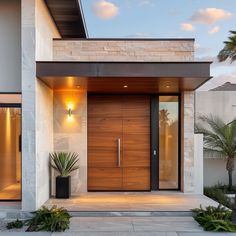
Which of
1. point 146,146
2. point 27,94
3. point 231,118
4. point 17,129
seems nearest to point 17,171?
point 17,129

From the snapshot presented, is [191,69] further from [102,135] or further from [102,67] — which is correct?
[102,135]

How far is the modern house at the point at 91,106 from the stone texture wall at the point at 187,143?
29mm

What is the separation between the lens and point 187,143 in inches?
424

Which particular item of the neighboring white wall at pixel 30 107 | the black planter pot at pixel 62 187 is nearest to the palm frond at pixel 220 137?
the black planter pot at pixel 62 187

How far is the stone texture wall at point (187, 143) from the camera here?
10711 mm

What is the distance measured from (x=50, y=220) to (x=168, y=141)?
16.3ft

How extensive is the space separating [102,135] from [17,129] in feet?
9.83

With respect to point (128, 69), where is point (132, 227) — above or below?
below

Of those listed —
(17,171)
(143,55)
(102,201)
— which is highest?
(143,55)

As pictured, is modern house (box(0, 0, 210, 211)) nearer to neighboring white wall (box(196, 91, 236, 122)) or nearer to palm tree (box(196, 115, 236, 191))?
palm tree (box(196, 115, 236, 191))

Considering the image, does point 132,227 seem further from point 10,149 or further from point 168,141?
point 168,141

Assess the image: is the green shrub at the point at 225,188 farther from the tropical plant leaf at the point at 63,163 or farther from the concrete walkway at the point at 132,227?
the tropical plant leaf at the point at 63,163

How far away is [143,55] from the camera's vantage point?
10.5m

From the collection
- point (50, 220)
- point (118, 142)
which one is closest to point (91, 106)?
point (118, 142)
